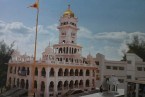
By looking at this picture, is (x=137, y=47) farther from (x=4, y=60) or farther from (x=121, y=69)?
(x=4, y=60)

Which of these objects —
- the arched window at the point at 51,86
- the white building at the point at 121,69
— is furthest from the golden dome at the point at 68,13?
the arched window at the point at 51,86

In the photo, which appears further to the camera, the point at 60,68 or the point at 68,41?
the point at 68,41

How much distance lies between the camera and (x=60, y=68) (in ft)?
130

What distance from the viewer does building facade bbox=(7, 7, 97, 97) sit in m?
37.4

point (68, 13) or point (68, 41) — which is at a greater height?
point (68, 13)

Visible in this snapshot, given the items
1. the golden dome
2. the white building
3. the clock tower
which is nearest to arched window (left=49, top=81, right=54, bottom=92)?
the clock tower

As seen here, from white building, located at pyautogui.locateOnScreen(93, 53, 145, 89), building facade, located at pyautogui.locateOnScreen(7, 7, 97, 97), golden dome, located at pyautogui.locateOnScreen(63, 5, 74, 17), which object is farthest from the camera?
golden dome, located at pyautogui.locateOnScreen(63, 5, 74, 17)

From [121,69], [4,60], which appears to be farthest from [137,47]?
[4,60]

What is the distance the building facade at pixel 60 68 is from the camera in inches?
1471

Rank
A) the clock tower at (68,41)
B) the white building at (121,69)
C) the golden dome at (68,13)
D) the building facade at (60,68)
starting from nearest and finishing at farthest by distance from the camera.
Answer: the building facade at (60,68) < the clock tower at (68,41) < the white building at (121,69) < the golden dome at (68,13)

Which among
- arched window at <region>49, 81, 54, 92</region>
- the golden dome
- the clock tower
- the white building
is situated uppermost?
the golden dome

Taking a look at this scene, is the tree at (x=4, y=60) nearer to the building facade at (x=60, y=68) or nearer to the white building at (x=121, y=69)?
the building facade at (x=60, y=68)

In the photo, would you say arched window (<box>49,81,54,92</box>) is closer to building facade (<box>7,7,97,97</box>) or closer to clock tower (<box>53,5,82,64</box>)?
building facade (<box>7,7,97,97</box>)

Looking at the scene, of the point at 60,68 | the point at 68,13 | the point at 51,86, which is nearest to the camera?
the point at 60,68
